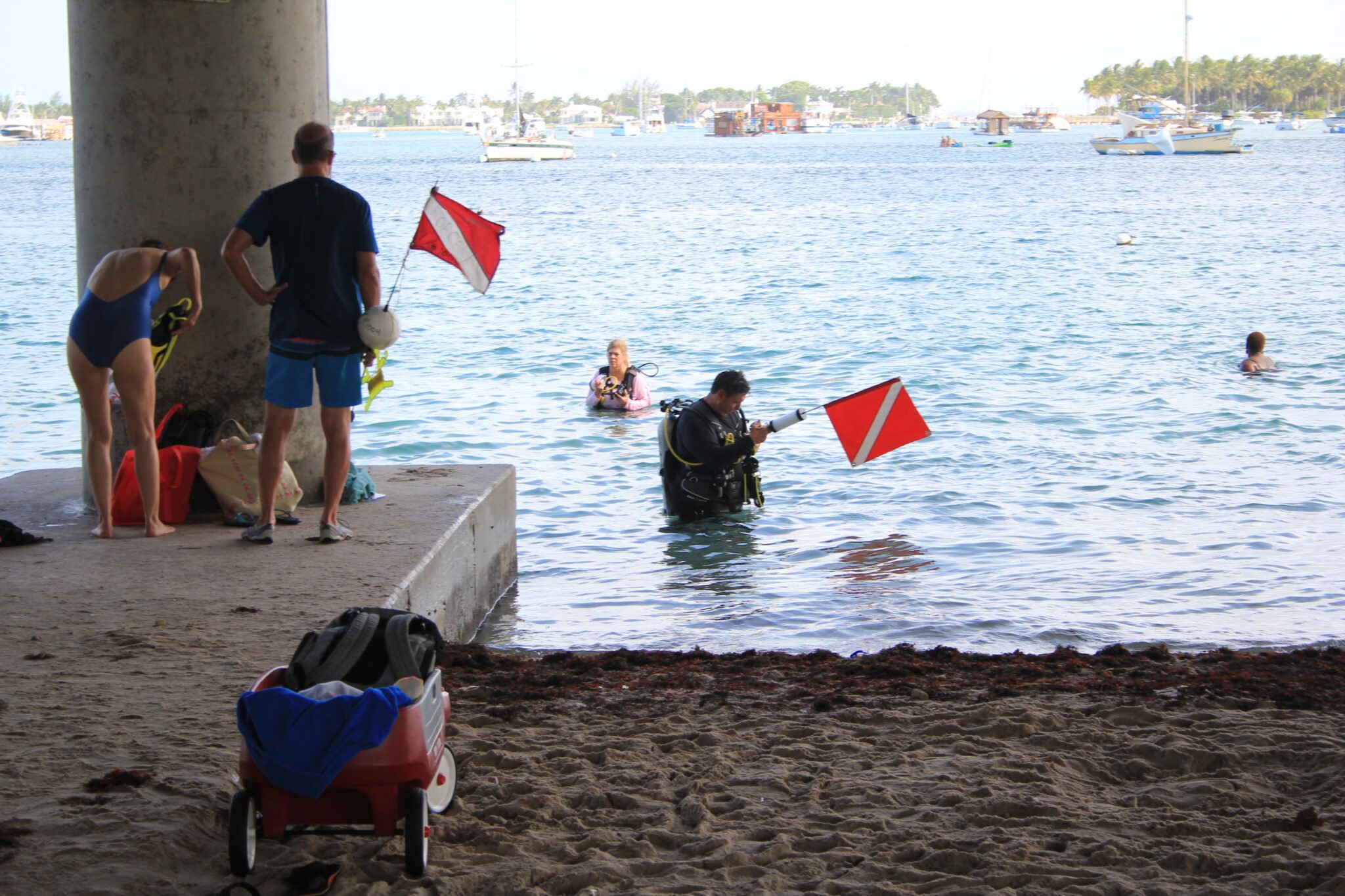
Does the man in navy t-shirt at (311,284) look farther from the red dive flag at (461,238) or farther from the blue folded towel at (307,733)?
the blue folded towel at (307,733)

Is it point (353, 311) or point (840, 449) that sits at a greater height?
point (353, 311)

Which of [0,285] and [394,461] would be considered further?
[0,285]

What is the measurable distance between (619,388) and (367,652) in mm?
9836

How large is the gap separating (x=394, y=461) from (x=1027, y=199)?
4472 cm

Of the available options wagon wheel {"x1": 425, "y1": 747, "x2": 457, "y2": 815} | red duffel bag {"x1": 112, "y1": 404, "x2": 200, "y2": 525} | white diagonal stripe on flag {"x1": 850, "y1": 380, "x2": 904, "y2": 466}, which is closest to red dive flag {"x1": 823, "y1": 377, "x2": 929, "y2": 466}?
white diagonal stripe on flag {"x1": 850, "y1": 380, "x2": 904, "y2": 466}

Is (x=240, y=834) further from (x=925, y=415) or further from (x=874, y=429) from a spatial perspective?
(x=925, y=415)

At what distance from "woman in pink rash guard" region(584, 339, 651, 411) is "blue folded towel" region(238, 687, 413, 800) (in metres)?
10.1

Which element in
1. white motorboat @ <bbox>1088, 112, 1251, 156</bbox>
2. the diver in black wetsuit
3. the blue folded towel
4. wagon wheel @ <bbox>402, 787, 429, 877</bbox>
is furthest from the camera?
white motorboat @ <bbox>1088, 112, 1251, 156</bbox>

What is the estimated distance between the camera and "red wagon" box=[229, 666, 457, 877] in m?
2.96

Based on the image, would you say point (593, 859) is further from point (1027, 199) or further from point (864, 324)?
point (1027, 199)

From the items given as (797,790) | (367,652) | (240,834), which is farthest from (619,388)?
(240,834)

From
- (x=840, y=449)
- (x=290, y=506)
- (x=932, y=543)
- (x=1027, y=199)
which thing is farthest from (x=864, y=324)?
(x=1027, y=199)

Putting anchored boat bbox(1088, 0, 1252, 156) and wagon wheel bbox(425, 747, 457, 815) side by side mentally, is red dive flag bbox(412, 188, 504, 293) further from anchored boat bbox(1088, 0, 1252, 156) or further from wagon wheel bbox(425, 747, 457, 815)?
anchored boat bbox(1088, 0, 1252, 156)

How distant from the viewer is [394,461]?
39.2 feet
